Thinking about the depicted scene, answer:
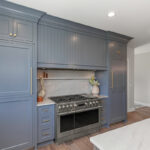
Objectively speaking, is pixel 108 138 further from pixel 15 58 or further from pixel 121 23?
pixel 121 23

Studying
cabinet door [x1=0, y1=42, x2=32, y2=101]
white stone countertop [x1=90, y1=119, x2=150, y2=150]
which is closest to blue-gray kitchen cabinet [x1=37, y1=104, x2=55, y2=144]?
cabinet door [x1=0, y1=42, x2=32, y2=101]

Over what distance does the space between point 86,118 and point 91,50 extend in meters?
1.74

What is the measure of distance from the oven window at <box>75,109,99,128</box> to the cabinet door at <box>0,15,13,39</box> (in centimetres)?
207

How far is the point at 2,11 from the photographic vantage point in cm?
174

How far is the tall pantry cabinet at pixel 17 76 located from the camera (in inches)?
69.6

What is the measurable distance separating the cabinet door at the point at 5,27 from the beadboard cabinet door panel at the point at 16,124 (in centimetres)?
115

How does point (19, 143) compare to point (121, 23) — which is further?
point (121, 23)

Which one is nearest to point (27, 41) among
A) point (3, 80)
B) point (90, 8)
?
point (3, 80)

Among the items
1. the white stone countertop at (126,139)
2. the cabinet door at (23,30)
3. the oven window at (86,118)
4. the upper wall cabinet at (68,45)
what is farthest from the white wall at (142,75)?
the cabinet door at (23,30)

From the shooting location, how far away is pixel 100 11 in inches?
78.0

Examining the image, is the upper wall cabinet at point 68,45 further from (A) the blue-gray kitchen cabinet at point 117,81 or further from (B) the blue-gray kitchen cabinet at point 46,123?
(B) the blue-gray kitchen cabinet at point 46,123

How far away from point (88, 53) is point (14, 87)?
1858 mm

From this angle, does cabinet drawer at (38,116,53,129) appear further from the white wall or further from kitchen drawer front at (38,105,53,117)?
the white wall

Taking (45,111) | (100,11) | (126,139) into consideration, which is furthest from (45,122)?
(100,11)
